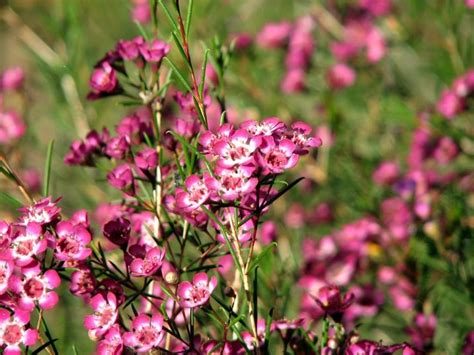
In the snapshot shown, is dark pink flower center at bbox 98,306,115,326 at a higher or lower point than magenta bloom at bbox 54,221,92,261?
lower

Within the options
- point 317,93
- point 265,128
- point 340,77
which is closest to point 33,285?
point 265,128

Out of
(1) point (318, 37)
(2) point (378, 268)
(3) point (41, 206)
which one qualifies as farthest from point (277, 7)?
(3) point (41, 206)

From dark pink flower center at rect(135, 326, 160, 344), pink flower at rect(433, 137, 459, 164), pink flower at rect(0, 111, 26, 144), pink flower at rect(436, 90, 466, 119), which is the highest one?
→ pink flower at rect(0, 111, 26, 144)

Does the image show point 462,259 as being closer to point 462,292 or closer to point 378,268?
point 462,292

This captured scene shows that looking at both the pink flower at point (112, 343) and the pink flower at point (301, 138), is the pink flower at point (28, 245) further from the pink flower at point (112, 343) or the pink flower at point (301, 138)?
the pink flower at point (301, 138)

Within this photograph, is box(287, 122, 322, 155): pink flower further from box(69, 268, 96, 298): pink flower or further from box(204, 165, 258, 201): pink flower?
box(69, 268, 96, 298): pink flower

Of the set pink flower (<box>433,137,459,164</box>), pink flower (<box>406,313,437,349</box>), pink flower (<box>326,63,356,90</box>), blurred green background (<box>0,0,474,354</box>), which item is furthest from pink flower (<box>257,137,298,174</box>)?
pink flower (<box>326,63,356,90</box>)

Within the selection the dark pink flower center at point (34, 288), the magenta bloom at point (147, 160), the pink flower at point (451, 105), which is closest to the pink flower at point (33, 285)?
the dark pink flower center at point (34, 288)
